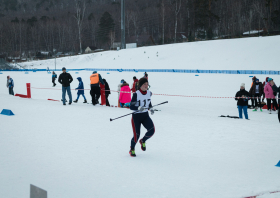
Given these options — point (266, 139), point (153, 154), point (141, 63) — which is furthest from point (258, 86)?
point (141, 63)

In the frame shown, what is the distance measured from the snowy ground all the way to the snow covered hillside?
29218mm

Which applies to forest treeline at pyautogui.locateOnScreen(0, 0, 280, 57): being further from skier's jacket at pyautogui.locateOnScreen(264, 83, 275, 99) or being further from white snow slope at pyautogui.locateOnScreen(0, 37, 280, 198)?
white snow slope at pyautogui.locateOnScreen(0, 37, 280, 198)

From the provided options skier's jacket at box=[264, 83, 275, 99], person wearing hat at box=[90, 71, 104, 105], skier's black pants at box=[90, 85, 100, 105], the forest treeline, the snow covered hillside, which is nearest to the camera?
skier's jacket at box=[264, 83, 275, 99]

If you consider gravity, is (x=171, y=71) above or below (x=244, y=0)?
below

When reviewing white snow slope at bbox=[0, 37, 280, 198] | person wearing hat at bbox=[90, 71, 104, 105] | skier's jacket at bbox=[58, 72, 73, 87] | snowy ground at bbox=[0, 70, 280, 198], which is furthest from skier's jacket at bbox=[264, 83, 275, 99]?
skier's jacket at bbox=[58, 72, 73, 87]

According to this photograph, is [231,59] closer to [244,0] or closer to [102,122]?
[102,122]

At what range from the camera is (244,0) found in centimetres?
6819

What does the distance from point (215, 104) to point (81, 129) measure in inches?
344

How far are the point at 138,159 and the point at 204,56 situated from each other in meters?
39.1

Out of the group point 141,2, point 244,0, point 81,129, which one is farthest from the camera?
point 141,2

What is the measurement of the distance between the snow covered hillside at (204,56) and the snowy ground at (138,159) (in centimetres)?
2922

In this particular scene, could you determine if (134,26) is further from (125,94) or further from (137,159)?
(137,159)

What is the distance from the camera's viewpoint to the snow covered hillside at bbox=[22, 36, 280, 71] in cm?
3675

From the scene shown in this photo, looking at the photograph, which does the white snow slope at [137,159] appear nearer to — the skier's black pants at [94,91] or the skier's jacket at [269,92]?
the skier's black pants at [94,91]
